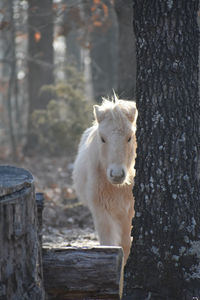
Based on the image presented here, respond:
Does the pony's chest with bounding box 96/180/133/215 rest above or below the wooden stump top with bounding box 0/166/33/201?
below

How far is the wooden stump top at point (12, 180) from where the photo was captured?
3.34m

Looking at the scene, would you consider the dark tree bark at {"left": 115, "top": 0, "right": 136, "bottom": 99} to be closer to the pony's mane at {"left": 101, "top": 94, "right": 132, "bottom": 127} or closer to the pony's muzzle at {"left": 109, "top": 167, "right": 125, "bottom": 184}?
the pony's mane at {"left": 101, "top": 94, "right": 132, "bottom": 127}

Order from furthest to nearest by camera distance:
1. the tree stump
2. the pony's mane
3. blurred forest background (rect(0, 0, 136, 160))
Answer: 1. blurred forest background (rect(0, 0, 136, 160))
2. the pony's mane
3. the tree stump

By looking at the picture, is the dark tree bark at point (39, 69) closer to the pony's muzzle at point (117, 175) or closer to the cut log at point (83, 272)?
the pony's muzzle at point (117, 175)

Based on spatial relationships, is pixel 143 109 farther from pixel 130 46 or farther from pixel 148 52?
pixel 130 46

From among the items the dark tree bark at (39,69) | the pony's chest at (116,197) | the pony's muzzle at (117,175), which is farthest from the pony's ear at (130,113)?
the dark tree bark at (39,69)

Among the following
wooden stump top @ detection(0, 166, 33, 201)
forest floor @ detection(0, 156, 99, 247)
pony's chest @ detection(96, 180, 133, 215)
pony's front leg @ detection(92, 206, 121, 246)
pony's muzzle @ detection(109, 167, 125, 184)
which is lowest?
forest floor @ detection(0, 156, 99, 247)

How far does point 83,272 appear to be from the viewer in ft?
12.1

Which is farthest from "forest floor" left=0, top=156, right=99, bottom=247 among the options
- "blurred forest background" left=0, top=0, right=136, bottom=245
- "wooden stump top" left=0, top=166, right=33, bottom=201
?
"wooden stump top" left=0, top=166, right=33, bottom=201

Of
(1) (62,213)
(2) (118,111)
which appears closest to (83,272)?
(2) (118,111)

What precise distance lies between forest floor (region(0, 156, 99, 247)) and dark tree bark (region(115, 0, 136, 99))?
2695 millimetres

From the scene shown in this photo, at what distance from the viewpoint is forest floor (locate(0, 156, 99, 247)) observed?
780 centimetres


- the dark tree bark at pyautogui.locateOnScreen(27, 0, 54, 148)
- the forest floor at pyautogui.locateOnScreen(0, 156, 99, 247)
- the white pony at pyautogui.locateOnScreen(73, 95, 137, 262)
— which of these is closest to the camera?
the white pony at pyautogui.locateOnScreen(73, 95, 137, 262)

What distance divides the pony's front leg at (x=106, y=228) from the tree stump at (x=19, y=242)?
2721mm
